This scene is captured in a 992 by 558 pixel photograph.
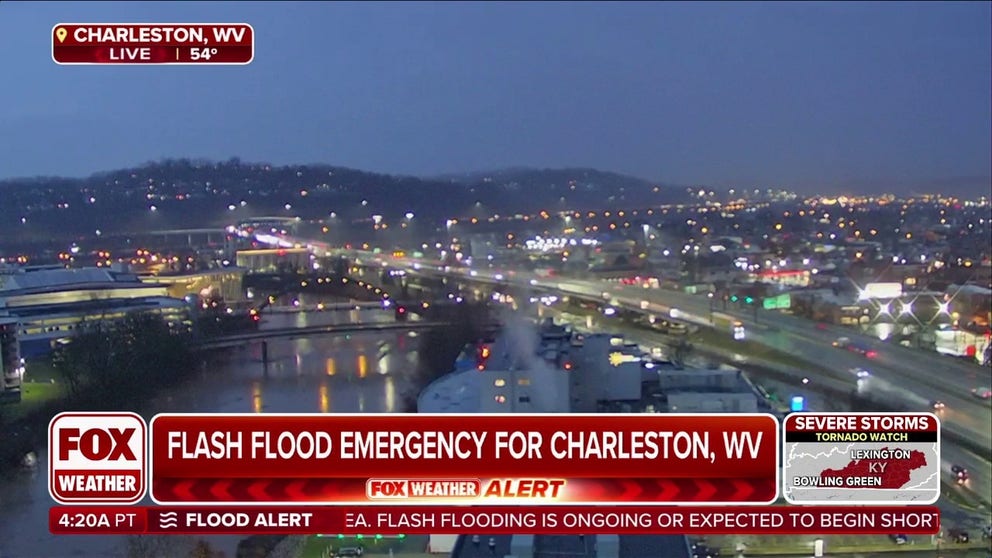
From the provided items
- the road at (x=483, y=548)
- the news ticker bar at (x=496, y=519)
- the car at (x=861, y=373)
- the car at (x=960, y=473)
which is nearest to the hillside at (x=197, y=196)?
the news ticker bar at (x=496, y=519)

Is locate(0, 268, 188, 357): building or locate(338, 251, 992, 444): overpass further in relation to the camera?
locate(338, 251, 992, 444): overpass

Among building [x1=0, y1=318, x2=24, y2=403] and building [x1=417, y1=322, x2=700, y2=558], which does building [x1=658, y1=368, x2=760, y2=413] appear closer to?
building [x1=417, y1=322, x2=700, y2=558]

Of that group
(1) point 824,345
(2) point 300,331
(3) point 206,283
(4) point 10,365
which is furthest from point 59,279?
(1) point 824,345

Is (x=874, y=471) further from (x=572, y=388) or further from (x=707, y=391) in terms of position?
(x=707, y=391)

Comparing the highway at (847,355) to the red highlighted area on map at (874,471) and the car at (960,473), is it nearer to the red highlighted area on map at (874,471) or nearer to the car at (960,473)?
the car at (960,473)

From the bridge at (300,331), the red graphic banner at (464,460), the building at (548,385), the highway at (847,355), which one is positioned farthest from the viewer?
the highway at (847,355)

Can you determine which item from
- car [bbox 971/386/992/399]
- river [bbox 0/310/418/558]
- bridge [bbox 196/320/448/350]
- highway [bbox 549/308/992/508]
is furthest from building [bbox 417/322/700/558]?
car [bbox 971/386/992/399]
